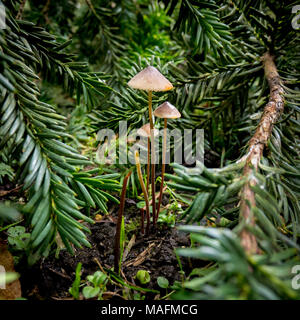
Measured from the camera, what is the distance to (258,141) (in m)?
0.88

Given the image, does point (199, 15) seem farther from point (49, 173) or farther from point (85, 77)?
point (49, 173)

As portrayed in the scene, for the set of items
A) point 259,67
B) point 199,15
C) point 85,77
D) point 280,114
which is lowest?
point 280,114

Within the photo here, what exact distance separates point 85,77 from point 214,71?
62cm

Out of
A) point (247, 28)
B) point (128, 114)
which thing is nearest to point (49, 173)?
point (128, 114)

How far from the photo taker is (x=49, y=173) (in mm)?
780

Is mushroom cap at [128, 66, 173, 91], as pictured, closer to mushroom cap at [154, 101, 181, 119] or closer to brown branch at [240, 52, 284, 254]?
mushroom cap at [154, 101, 181, 119]
